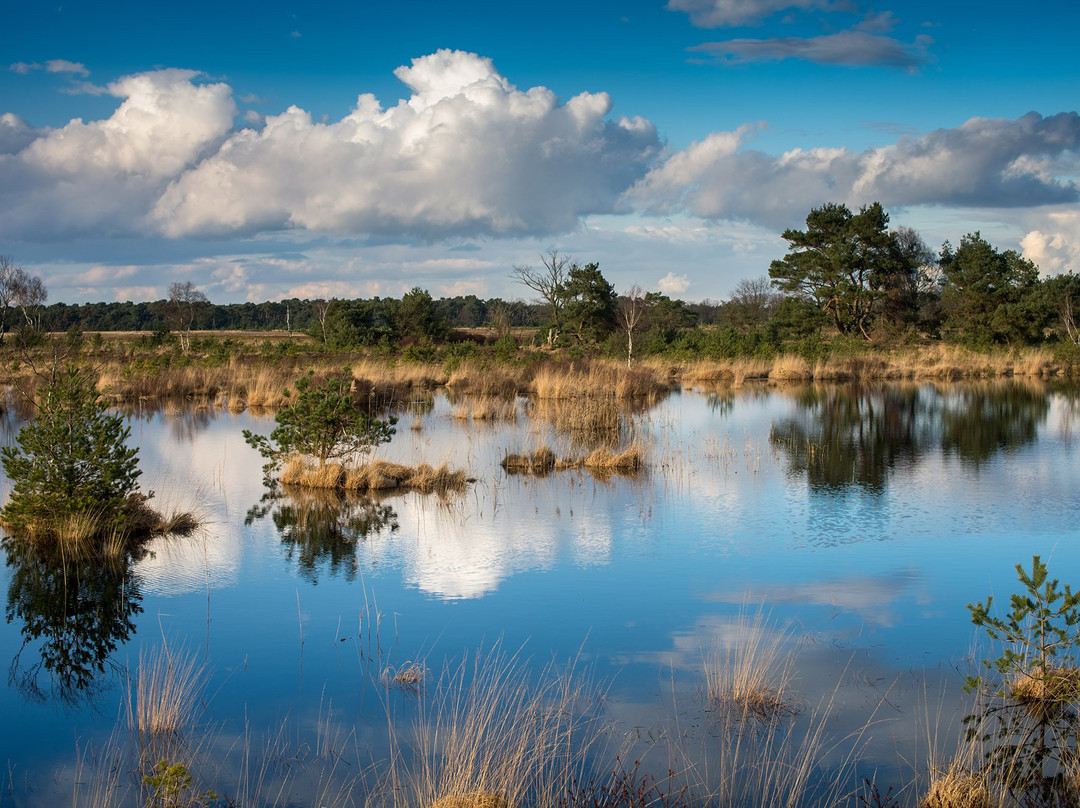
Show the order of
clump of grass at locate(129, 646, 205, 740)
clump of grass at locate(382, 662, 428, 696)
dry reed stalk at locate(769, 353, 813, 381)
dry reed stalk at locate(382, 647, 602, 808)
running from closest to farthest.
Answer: dry reed stalk at locate(382, 647, 602, 808)
clump of grass at locate(129, 646, 205, 740)
clump of grass at locate(382, 662, 428, 696)
dry reed stalk at locate(769, 353, 813, 381)

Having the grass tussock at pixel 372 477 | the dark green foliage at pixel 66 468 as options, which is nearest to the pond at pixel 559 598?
the grass tussock at pixel 372 477

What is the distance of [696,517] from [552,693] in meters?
5.74

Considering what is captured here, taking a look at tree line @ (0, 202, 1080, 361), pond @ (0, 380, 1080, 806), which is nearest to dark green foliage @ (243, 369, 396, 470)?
pond @ (0, 380, 1080, 806)

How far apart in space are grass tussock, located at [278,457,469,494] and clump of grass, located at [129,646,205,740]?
660cm

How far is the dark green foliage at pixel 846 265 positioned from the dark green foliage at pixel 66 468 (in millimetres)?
38965

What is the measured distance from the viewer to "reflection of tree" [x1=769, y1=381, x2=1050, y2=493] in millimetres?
15422

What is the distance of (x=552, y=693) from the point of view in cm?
599

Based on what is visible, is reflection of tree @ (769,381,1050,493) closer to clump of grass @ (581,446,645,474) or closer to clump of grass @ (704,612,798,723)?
clump of grass @ (581,446,645,474)

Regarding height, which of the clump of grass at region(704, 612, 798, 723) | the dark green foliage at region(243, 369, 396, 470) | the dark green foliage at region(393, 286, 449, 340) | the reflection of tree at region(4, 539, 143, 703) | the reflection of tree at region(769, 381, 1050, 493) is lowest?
the reflection of tree at region(4, 539, 143, 703)

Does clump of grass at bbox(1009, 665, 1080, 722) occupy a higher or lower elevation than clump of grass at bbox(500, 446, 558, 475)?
lower

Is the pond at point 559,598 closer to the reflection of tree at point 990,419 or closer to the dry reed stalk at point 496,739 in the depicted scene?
the dry reed stalk at point 496,739

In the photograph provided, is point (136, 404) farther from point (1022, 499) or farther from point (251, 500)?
point (1022, 499)

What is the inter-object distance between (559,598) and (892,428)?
1423 cm

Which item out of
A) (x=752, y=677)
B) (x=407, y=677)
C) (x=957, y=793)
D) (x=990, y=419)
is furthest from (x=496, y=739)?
(x=990, y=419)
